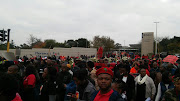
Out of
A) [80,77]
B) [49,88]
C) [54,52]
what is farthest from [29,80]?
[54,52]

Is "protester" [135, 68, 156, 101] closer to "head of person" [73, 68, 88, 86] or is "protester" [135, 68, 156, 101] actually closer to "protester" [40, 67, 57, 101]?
"head of person" [73, 68, 88, 86]

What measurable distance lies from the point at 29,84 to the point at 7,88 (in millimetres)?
2821

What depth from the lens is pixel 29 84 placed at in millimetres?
5188

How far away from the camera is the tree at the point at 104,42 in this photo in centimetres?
5761

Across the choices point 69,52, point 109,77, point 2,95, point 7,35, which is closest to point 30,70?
point 2,95

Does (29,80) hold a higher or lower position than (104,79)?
lower

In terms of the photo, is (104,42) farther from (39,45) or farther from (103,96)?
(103,96)

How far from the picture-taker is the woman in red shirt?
521 centimetres

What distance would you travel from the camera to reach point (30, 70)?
17.7 ft

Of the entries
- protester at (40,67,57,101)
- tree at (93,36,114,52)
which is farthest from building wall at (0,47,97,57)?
protester at (40,67,57,101)

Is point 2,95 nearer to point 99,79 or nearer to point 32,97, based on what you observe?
point 99,79

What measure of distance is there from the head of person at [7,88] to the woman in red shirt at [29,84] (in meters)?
2.77

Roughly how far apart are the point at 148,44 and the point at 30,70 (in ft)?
123

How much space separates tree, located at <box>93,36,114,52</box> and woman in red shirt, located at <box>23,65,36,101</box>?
51.9m
